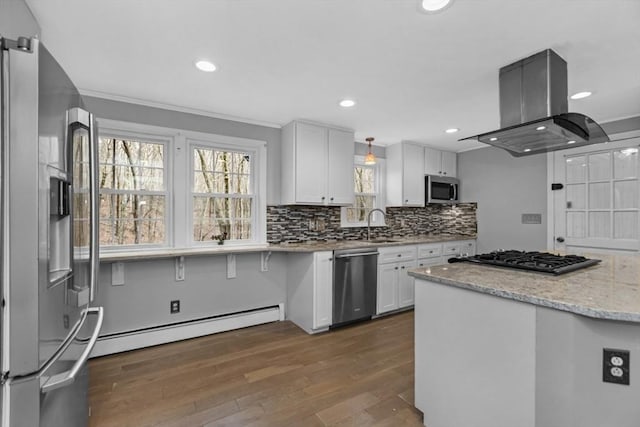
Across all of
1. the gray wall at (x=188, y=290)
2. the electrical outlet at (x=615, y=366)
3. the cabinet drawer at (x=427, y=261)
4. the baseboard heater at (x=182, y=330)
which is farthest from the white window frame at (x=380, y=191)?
the electrical outlet at (x=615, y=366)

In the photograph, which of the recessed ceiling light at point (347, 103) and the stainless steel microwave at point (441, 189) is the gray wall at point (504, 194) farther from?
the recessed ceiling light at point (347, 103)

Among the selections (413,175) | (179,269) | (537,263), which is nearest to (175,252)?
(179,269)

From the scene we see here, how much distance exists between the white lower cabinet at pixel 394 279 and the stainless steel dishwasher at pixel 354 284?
0.33 ft

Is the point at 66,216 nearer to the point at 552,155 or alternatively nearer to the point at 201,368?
the point at 201,368

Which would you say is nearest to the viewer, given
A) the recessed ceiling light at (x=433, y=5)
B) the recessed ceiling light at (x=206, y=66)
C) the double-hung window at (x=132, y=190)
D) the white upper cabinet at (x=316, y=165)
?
the recessed ceiling light at (x=433, y=5)

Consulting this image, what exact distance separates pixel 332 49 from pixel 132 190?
2243 millimetres

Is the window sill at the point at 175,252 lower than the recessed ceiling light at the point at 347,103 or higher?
lower

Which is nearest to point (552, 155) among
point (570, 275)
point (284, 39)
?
point (570, 275)

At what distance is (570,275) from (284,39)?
6.98ft

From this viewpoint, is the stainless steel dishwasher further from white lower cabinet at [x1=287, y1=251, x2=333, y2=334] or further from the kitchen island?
the kitchen island

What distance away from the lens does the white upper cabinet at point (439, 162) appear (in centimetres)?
457

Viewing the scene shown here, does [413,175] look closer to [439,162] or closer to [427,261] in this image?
[439,162]

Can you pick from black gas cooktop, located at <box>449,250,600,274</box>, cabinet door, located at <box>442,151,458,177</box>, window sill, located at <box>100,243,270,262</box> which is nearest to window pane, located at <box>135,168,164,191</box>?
window sill, located at <box>100,243,270,262</box>

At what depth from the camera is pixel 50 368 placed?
0.91 meters
